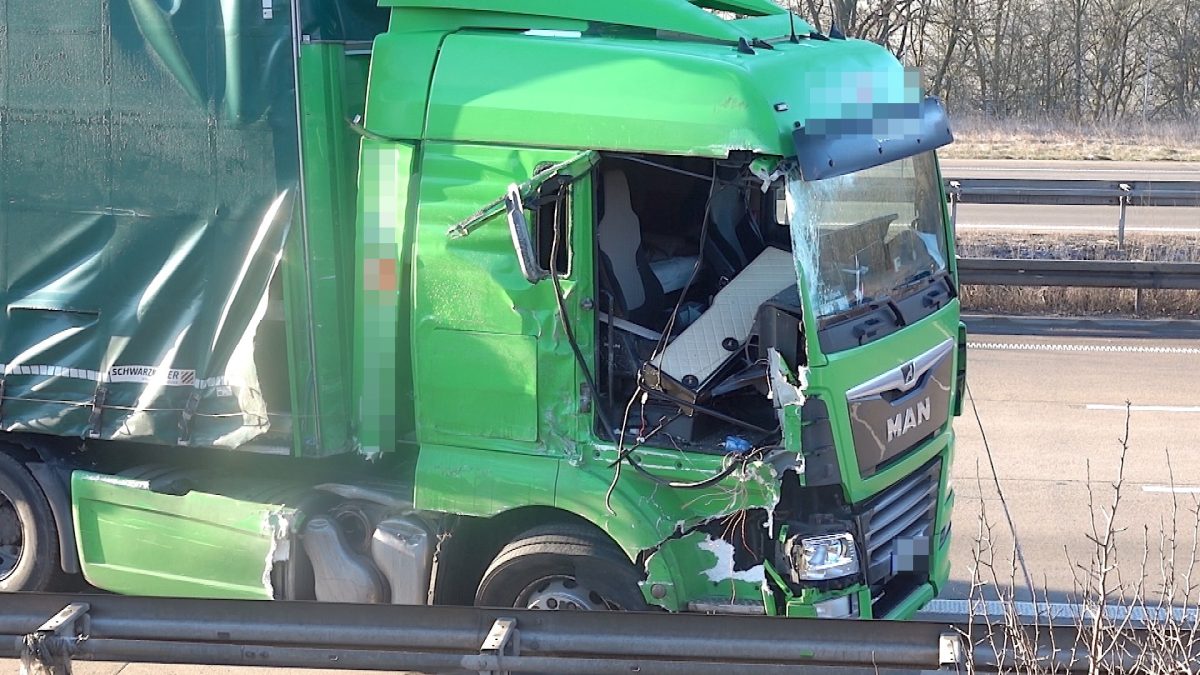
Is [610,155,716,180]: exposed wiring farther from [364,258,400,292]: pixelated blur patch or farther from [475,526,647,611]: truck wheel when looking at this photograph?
[475,526,647,611]: truck wheel

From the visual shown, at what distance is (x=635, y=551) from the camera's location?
5.08m

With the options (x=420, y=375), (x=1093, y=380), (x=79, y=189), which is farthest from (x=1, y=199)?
(x=1093, y=380)

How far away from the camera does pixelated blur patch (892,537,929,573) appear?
5.46 m

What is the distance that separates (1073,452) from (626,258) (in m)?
4.88

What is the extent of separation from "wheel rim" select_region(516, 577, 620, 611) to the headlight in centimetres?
73

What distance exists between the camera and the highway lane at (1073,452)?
7.36m

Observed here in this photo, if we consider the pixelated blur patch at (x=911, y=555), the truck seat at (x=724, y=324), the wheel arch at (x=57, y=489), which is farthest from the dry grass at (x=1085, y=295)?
the wheel arch at (x=57, y=489)

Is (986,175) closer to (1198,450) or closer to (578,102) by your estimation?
(1198,450)

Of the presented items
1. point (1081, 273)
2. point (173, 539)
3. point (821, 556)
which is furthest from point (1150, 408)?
point (173, 539)

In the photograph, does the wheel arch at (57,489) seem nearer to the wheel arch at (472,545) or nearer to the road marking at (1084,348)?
the wheel arch at (472,545)

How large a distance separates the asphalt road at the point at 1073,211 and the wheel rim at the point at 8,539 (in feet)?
46.0

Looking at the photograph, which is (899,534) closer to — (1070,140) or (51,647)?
(51,647)

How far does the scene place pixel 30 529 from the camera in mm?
6285

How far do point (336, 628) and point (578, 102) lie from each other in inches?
81.6
